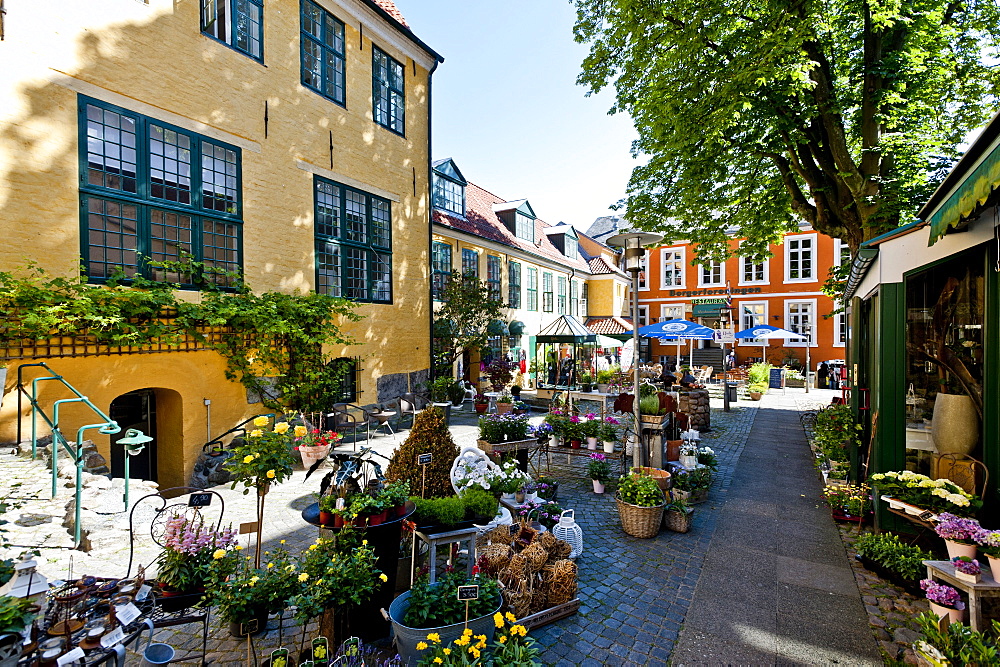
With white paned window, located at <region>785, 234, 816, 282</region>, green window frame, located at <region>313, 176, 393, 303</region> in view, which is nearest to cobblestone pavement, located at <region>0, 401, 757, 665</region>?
green window frame, located at <region>313, 176, 393, 303</region>

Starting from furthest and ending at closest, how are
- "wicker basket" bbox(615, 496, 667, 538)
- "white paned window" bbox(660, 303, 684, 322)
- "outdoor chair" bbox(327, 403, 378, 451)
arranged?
"white paned window" bbox(660, 303, 684, 322) < "outdoor chair" bbox(327, 403, 378, 451) < "wicker basket" bbox(615, 496, 667, 538)

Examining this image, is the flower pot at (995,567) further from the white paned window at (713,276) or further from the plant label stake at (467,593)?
the white paned window at (713,276)

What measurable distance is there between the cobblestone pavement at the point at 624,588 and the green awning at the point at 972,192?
3.95 metres

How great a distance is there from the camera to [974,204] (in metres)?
2.99

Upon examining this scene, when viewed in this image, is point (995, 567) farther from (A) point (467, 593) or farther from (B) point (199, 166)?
(B) point (199, 166)

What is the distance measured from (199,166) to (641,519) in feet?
31.0

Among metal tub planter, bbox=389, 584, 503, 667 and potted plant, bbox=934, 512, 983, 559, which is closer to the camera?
metal tub planter, bbox=389, 584, 503, 667

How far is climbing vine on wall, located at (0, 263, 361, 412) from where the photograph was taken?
6.04m

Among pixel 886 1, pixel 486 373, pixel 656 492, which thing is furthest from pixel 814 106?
pixel 486 373

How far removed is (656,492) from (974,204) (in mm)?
A: 4455

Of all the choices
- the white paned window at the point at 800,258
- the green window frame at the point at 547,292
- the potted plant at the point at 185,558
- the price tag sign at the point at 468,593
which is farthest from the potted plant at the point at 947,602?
the white paned window at the point at 800,258

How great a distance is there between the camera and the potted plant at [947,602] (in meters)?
3.49

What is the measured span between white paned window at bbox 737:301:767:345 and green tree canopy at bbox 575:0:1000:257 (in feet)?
71.4

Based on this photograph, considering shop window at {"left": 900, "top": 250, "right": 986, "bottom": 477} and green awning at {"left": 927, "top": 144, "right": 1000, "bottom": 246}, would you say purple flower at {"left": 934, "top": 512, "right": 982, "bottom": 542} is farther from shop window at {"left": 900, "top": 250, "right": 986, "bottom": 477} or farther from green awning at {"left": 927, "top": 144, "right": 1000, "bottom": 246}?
green awning at {"left": 927, "top": 144, "right": 1000, "bottom": 246}
